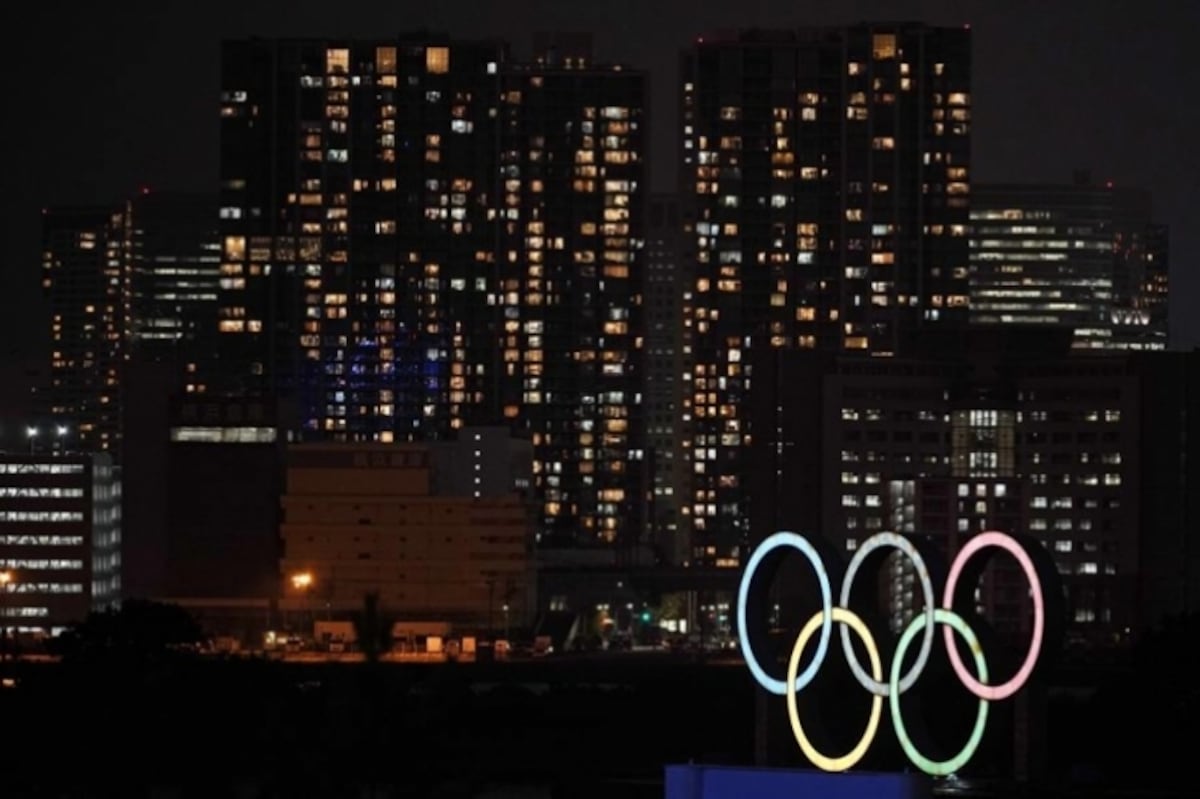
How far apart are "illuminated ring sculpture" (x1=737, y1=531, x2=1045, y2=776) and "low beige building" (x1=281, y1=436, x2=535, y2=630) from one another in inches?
2772

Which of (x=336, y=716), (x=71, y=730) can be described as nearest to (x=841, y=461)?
(x=71, y=730)

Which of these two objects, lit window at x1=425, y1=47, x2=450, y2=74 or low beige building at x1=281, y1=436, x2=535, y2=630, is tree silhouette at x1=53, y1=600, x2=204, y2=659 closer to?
low beige building at x1=281, y1=436, x2=535, y2=630

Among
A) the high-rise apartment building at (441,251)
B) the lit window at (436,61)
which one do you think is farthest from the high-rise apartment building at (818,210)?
the lit window at (436,61)

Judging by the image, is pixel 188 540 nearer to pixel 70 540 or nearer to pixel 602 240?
pixel 70 540

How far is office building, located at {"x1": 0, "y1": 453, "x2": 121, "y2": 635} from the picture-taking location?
116625 millimetres

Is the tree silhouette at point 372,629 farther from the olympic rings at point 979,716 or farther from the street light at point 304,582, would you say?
the street light at point 304,582

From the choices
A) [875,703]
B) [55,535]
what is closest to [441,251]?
[55,535]

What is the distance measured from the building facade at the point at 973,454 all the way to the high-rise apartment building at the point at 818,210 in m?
21.6

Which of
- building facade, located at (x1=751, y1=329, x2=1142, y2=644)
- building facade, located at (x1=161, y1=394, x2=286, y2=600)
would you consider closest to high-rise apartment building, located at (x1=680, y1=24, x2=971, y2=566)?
building facade, located at (x1=751, y1=329, x2=1142, y2=644)

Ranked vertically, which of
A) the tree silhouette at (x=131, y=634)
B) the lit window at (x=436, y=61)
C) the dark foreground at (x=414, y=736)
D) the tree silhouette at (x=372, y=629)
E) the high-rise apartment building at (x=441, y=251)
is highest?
the lit window at (x=436, y=61)

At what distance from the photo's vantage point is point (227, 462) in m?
122

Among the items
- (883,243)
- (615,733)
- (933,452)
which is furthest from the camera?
(883,243)

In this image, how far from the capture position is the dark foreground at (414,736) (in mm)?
44844

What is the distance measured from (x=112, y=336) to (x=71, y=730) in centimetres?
11591
